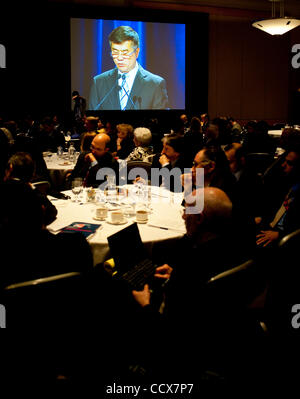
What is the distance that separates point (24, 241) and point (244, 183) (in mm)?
2407

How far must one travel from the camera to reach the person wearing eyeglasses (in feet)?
35.0

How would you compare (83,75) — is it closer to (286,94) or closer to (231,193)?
(286,94)

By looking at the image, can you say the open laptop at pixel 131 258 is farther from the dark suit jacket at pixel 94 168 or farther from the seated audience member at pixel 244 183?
the dark suit jacket at pixel 94 168

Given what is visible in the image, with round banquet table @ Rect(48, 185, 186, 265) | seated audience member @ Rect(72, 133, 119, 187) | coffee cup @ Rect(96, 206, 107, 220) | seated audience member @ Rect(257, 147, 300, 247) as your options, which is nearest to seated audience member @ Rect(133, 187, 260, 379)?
round banquet table @ Rect(48, 185, 186, 265)

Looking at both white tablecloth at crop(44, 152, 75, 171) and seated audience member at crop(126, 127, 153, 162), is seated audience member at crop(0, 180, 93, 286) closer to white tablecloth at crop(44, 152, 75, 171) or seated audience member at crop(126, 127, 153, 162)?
seated audience member at crop(126, 127, 153, 162)

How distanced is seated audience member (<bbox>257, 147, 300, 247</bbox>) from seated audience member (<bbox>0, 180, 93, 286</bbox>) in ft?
6.27

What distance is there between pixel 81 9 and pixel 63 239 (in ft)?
33.0

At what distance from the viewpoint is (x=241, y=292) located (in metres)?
1.77

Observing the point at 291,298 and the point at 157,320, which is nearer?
the point at 157,320

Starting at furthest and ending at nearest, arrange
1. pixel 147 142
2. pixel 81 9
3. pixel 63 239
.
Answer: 1. pixel 81 9
2. pixel 147 142
3. pixel 63 239

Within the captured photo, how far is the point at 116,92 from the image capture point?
10.9 m

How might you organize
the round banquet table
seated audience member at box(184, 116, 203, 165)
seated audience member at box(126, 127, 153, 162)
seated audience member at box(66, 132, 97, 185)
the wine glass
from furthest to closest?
seated audience member at box(184, 116, 203, 165) → seated audience member at box(126, 127, 153, 162) → seated audience member at box(66, 132, 97, 185) → the wine glass → the round banquet table

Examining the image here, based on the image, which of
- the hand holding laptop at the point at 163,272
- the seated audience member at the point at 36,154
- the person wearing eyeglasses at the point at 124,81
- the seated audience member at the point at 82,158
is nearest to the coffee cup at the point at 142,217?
the hand holding laptop at the point at 163,272
